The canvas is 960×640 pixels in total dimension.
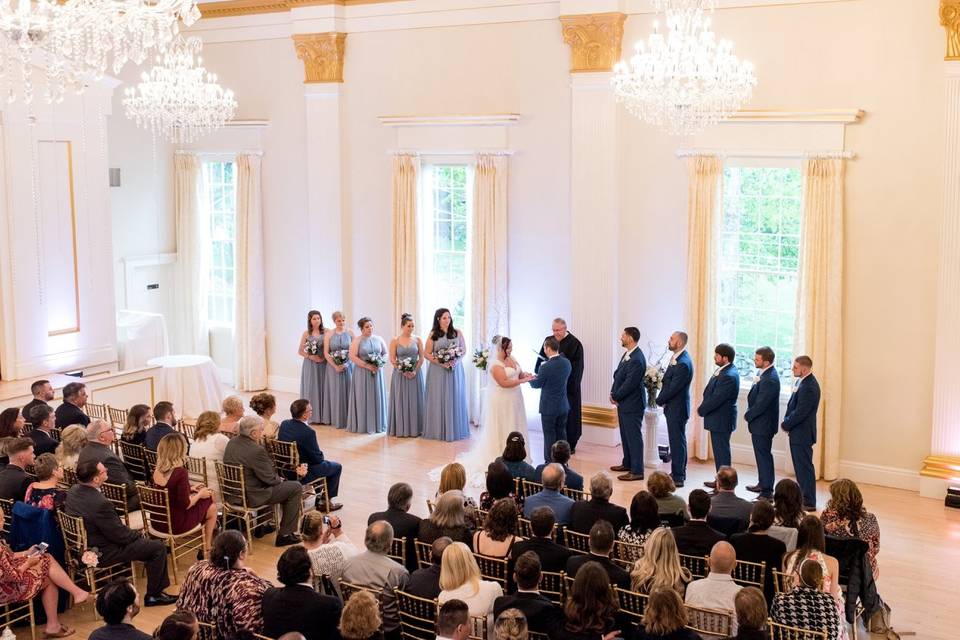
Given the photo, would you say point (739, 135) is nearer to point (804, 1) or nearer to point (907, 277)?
point (804, 1)

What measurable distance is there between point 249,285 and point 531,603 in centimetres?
1014

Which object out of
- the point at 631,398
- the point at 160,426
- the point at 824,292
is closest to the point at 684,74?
the point at 824,292

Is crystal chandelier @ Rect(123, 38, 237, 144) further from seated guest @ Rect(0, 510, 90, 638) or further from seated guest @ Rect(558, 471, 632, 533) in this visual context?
seated guest @ Rect(558, 471, 632, 533)

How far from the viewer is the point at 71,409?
9.73 meters

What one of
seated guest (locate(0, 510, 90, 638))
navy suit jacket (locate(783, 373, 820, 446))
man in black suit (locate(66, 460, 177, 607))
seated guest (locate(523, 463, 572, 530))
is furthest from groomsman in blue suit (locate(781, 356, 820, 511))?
seated guest (locate(0, 510, 90, 638))

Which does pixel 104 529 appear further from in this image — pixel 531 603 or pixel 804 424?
pixel 804 424

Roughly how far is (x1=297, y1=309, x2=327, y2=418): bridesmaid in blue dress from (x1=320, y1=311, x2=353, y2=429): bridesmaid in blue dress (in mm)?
105

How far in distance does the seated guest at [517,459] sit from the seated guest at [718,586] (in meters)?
2.48

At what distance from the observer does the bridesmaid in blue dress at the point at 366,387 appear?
12586 millimetres

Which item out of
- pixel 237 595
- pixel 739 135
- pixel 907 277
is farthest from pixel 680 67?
pixel 237 595

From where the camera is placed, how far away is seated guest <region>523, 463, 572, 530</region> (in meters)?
7.43

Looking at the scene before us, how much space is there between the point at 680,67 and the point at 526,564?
17.0ft

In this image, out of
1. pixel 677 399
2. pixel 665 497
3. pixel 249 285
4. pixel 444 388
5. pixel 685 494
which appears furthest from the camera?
pixel 249 285

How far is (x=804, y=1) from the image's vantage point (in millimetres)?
10609
